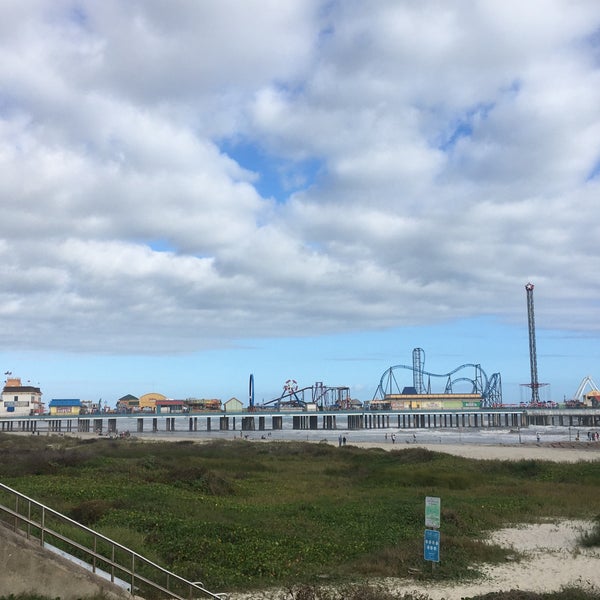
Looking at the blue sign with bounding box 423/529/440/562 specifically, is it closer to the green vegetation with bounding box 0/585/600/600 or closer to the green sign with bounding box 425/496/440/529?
the green sign with bounding box 425/496/440/529

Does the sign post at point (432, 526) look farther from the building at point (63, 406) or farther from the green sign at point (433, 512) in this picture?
the building at point (63, 406)

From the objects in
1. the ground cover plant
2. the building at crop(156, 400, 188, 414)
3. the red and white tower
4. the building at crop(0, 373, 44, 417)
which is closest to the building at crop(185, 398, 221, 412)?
the building at crop(156, 400, 188, 414)

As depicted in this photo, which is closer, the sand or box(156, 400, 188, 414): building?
the sand

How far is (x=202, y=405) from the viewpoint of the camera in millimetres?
159875

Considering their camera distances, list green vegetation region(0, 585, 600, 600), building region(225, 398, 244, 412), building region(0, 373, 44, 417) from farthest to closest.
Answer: building region(225, 398, 244, 412), building region(0, 373, 44, 417), green vegetation region(0, 585, 600, 600)

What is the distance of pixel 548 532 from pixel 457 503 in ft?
15.3

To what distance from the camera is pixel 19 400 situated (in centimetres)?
13638

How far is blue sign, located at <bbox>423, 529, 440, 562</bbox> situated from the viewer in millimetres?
13477

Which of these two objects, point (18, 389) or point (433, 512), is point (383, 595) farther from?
point (18, 389)

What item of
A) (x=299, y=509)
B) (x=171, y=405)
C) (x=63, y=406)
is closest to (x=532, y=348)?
(x=171, y=405)

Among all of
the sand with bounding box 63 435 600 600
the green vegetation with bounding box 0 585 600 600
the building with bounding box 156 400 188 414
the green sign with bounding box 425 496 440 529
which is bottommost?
the building with bounding box 156 400 188 414

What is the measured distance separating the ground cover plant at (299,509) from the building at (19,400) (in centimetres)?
10915

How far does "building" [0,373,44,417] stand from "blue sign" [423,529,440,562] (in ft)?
435

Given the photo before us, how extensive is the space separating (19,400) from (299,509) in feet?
435
